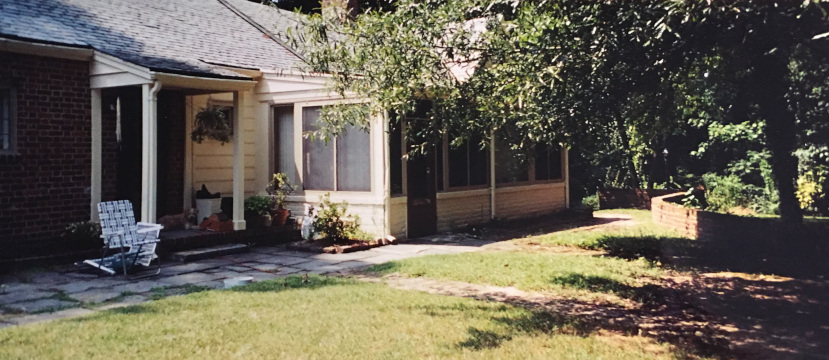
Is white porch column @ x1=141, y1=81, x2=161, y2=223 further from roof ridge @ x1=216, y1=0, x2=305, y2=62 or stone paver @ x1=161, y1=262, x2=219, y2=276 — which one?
roof ridge @ x1=216, y1=0, x2=305, y2=62

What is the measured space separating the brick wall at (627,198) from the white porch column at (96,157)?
44.7 feet

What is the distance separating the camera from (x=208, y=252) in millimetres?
9852

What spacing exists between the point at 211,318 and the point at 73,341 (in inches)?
45.7

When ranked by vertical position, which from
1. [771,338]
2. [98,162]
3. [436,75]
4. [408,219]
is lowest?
[771,338]

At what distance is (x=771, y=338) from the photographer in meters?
5.45

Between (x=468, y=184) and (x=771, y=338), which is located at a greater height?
(x=468, y=184)

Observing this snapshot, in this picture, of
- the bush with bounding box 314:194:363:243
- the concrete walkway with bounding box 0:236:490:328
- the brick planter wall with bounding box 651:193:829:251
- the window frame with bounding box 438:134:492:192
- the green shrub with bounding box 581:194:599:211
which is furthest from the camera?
the green shrub with bounding box 581:194:599:211

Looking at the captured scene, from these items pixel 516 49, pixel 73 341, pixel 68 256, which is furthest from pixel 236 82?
pixel 73 341

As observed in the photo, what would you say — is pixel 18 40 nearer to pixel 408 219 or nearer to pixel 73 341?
pixel 73 341

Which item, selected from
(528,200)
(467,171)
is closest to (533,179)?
(528,200)

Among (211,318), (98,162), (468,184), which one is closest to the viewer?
(211,318)

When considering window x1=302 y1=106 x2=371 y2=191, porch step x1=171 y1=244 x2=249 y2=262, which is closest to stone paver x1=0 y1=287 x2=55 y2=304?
porch step x1=171 y1=244 x2=249 y2=262

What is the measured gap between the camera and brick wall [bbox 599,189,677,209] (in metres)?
17.7

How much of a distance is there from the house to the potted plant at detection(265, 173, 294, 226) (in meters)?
0.20
